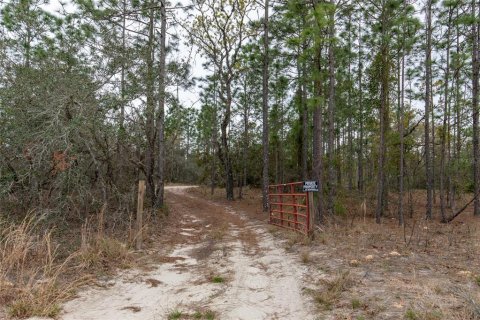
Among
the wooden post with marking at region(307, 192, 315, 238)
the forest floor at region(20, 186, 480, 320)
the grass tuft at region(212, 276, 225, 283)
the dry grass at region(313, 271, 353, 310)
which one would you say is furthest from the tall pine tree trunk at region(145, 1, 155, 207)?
the dry grass at region(313, 271, 353, 310)

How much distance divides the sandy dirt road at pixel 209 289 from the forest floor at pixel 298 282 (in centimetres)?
1

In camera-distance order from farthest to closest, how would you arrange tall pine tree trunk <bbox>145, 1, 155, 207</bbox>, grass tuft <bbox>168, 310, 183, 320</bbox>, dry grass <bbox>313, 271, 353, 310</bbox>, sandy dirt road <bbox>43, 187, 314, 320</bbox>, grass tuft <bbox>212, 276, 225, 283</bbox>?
tall pine tree trunk <bbox>145, 1, 155, 207</bbox>, grass tuft <bbox>212, 276, 225, 283</bbox>, dry grass <bbox>313, 271, 353, 310</bbox>, sandy dirt road <bbox>43, 187, 314, 320</bbox>, grass tuft <bbox>168, 310, 183, 320</bbox>

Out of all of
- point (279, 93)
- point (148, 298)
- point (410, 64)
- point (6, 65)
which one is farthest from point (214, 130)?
point (148, 298)

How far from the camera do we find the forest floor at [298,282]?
367 cm

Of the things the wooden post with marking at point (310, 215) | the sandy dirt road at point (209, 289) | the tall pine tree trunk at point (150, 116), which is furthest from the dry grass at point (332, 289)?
the tall pine tree trunk at point (150, 116)

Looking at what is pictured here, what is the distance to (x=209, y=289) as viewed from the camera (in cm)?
462

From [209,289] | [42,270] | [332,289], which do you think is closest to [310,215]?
[332,289]

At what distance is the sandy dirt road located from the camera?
3795 mm

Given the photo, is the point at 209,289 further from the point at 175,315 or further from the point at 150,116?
the point at 150,116

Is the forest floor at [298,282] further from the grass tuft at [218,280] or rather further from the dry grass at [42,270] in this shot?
the dry grass at [42,270]

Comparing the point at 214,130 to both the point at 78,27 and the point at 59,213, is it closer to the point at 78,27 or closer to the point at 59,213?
the point at 78,27

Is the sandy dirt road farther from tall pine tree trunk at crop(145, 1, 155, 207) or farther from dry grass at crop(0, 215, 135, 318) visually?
tall pine tree trunk at crop(145, 1, 155, 207)

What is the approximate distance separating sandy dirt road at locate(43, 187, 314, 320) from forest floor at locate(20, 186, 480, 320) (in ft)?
0.04

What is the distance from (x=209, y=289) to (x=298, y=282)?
1.21 meters
